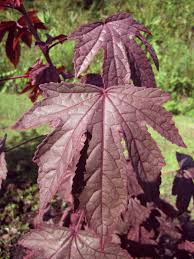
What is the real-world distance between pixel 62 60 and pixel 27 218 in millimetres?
4133

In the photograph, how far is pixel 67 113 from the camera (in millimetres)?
1132

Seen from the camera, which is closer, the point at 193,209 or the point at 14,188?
the point at 193,209

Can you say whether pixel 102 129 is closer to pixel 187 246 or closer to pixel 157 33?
pixel 187 246

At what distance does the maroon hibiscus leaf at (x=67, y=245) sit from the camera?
151 cm

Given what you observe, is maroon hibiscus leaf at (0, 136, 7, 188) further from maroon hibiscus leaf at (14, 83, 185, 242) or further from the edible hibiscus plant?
maroon hibiscus leaf at (14, 83, 185, 242)

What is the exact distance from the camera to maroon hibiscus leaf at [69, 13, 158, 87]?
120 centimetres

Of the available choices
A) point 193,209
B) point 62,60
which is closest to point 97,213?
point 193,209

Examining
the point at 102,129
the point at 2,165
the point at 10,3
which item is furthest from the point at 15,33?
the point at 102,129

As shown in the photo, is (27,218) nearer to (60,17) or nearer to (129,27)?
(129,27)

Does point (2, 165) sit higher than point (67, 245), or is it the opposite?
point (2, 165)

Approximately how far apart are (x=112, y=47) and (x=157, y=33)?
651cm

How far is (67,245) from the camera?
1.54 metres

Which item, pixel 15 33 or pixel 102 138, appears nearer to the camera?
pixel 102 138

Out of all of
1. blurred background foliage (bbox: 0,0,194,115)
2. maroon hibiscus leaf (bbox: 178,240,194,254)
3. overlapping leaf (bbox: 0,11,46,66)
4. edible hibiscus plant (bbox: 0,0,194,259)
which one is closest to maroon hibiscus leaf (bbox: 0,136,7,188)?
edible hibiscus plant (bbox: 0,0,194,259)
